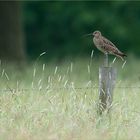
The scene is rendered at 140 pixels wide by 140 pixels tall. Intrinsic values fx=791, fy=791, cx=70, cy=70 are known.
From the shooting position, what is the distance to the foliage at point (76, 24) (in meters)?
36.4

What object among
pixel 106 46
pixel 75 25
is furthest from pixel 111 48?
pixel 75 25

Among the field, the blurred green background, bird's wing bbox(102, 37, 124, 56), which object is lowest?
the field

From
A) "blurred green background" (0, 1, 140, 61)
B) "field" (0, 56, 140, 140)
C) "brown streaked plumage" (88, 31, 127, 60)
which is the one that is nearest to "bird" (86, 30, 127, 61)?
"brown streaked plumage" (88, 31, 127, 60)

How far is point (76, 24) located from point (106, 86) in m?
27.4

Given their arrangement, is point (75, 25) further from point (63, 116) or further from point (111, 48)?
point (63, 116)

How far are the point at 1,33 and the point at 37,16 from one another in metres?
13.2

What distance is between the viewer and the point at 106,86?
1025cm

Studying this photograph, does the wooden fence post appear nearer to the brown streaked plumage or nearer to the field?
the field

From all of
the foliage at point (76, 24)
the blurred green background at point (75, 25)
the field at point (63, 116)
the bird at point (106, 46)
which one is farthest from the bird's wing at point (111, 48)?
the foliage at point (76, 24)

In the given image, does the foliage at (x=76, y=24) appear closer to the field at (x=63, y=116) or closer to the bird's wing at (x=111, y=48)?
the bird's wing at (x=111, y=48)

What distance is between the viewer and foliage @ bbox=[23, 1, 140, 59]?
3638 centimetres

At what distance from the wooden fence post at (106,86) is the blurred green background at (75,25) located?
24453 millimetres

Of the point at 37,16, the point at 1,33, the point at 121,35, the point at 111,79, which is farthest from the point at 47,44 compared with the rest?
the point at 111,79

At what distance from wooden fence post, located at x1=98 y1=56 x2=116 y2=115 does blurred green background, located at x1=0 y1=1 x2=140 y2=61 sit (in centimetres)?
2445
